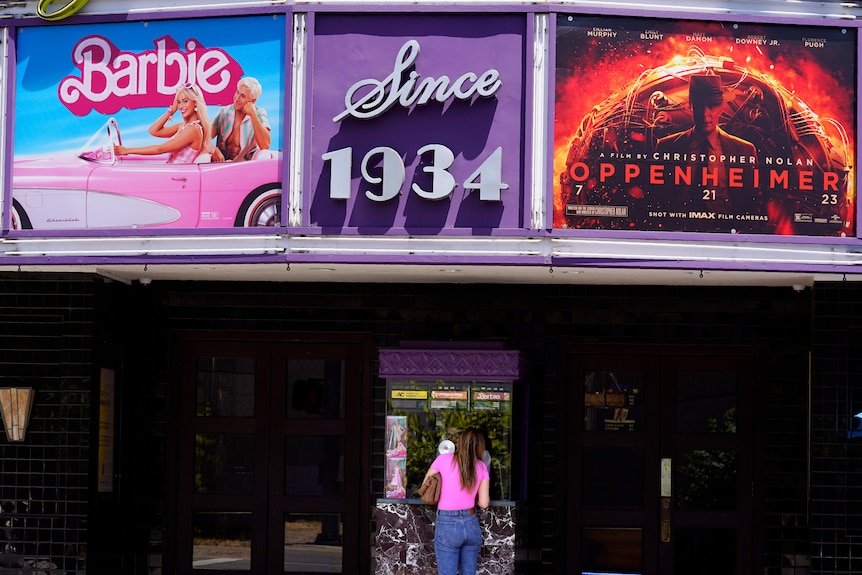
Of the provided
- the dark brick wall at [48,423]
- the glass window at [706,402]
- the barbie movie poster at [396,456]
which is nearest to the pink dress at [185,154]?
the dark brick wall at [48,423]

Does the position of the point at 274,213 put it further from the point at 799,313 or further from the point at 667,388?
the point at 799,313

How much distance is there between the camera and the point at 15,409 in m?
11.6

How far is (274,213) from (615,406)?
389cm

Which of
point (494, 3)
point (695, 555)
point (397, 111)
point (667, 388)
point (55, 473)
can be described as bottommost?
point (695, 555)

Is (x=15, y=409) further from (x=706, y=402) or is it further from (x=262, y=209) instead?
(x=706, y=402)

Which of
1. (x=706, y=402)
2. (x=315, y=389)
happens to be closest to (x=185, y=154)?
(x=315, y=389)

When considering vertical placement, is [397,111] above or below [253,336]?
above

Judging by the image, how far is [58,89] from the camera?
36.0ft

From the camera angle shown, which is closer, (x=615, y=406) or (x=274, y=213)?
(x=274, y=213)

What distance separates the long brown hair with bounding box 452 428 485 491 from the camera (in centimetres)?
1068

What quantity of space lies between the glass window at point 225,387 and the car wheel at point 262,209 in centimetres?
229

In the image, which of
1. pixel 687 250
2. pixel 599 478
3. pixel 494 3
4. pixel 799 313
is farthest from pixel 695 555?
pixel 494 3

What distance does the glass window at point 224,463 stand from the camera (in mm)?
12414

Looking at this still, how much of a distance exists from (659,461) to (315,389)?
3.36m
